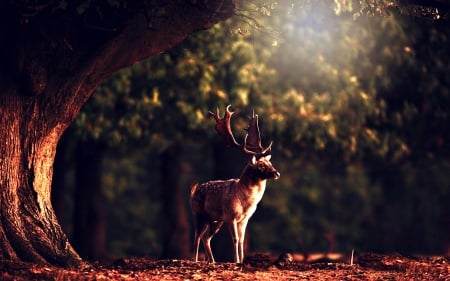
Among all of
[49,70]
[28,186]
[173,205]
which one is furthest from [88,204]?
[49,70]

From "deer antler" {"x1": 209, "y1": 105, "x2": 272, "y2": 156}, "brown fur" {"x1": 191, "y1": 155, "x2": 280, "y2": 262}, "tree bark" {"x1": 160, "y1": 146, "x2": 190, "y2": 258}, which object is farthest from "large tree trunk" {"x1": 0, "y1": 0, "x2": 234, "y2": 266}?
"tree bark" {"x1": 160, "y1": 146, "x2": 190, "y2": 258}

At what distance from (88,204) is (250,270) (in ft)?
50.9

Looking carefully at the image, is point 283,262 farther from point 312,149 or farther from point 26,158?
point 312,149

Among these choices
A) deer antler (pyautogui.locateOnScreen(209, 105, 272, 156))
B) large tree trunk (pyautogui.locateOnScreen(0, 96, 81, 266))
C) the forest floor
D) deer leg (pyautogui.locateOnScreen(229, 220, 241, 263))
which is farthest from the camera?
deer antler (pyautogui.locateOnScreen(209, 105, 272, 156))

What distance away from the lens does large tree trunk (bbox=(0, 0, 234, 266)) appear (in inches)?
640

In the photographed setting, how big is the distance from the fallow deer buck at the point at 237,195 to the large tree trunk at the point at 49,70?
5.49 ft

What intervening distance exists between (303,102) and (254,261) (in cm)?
1203

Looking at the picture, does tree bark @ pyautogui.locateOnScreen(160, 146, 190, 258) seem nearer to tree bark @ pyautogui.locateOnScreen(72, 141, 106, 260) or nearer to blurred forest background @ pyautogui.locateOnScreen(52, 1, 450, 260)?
blurred forest background @ pyautogui.locateOnScreen(52, 1, 450, 260)

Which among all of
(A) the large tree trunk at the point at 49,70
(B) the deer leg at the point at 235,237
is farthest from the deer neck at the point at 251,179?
(A) the large tree trunk at the point at 49,70

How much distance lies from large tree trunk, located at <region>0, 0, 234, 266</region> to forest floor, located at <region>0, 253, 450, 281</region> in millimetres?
879

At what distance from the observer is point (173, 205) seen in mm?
30938

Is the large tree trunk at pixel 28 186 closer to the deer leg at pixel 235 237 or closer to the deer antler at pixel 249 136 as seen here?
the deer leg at pixel 235 237

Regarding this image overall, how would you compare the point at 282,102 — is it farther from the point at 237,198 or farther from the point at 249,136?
the point at 237,198

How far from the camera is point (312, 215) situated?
48.4 m
